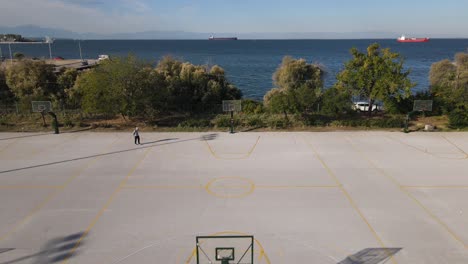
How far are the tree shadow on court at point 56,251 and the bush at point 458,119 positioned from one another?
25235 millimetres

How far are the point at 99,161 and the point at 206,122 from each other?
9610 mm

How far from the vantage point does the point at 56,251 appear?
10.7m

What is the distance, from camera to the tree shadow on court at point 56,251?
403 inches

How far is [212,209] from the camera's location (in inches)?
523

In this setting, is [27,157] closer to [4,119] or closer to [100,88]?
[100,88]

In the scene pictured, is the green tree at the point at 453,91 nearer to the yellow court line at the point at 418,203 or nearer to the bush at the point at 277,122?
the yellow court line at the point at 418,203

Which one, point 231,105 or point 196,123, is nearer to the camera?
point 231,105

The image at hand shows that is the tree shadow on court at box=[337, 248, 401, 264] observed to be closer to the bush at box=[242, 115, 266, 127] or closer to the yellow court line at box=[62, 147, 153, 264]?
the yellow court line at box=[62, 147, 153, 264]

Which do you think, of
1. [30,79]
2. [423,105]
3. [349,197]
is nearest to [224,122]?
[349,197]

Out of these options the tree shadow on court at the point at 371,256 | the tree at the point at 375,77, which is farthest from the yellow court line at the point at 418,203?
the tree at the point at 375,77

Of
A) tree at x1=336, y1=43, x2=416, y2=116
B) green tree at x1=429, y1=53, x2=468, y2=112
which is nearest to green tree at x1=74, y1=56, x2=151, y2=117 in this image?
tree at x1=336, y1=43, x2=416, y2=116

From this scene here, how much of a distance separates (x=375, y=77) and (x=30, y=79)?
36.1 m

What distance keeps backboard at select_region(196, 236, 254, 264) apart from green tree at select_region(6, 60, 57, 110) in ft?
112

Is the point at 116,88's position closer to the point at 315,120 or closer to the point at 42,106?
the point at 42,106
